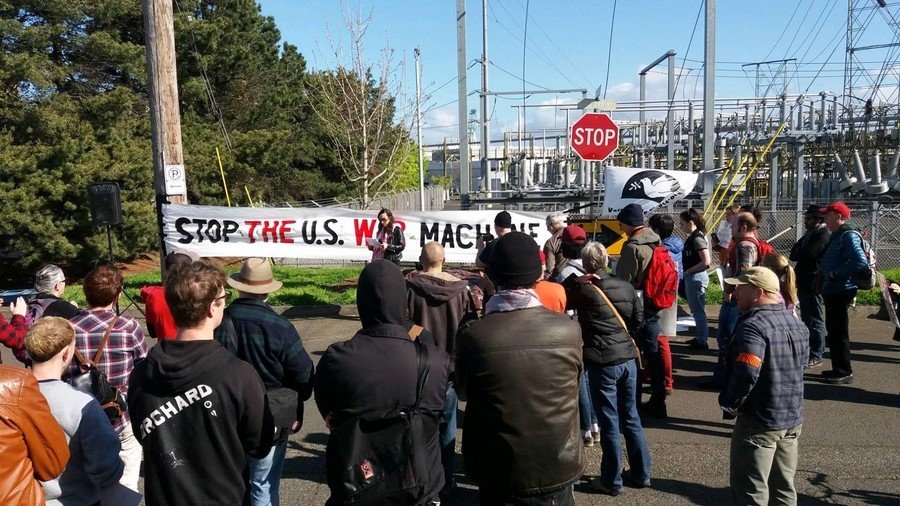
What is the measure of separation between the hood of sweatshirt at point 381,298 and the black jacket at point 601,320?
1.98 m

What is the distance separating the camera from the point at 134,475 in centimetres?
415

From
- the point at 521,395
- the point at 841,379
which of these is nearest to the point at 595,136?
the point at 841,379

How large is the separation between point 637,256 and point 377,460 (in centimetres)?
419

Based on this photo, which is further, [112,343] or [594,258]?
[594,258]

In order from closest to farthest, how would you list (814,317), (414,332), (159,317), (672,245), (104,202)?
(414,332)
(159,317)
(814,317)
(672,245)
(104,202)

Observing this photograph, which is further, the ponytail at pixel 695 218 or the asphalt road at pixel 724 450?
the ponytail at pixel 695 218

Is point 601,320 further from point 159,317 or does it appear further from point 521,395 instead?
point 159,317

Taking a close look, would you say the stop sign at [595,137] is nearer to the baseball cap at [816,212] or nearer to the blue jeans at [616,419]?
the baseball cap at [816,212]

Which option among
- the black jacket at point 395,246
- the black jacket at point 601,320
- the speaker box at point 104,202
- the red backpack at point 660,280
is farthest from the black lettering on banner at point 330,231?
the black jacket at point 601,320

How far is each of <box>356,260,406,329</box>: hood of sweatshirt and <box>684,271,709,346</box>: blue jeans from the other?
6067 mm

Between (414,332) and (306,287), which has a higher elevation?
(414,332)

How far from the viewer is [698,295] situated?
8.64 m

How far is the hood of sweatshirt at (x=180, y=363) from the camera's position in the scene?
285 cm

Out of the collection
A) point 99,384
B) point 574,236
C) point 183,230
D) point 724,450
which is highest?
point 574,236
